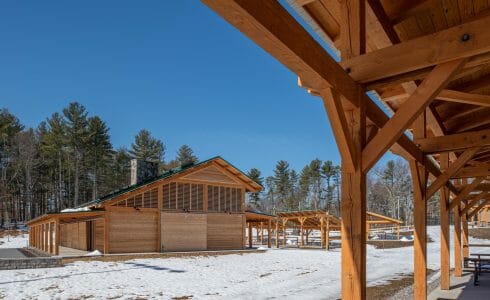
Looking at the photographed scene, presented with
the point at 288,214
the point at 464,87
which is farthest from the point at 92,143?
the point at 464,87

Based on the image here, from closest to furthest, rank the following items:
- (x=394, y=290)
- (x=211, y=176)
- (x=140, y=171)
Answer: (x=394, y=290) < (x=211, y=176) < (x=140, y=171)

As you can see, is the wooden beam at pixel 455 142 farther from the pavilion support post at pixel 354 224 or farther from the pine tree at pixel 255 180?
the pine tree at pixel 255 180

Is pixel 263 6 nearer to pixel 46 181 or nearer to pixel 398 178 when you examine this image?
pixel 46 181

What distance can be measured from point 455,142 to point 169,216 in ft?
54.8

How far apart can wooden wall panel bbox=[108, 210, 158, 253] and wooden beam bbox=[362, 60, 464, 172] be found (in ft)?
56.9

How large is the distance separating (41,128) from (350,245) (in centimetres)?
5056

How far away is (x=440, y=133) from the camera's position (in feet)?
22.5

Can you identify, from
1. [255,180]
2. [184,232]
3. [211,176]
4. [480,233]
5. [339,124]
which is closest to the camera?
[339,124]

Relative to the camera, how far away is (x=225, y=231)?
22.6 metres

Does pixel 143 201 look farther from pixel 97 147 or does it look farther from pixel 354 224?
pixel 97 147

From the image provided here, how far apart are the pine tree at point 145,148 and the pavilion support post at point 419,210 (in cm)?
4526

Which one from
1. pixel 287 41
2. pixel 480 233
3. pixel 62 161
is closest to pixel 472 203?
pixel 287 41

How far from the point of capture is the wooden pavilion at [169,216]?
1848cm

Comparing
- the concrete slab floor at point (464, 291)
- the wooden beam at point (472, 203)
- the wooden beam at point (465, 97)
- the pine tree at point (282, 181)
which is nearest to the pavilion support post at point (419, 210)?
the wooden beam at point (465, 97)
